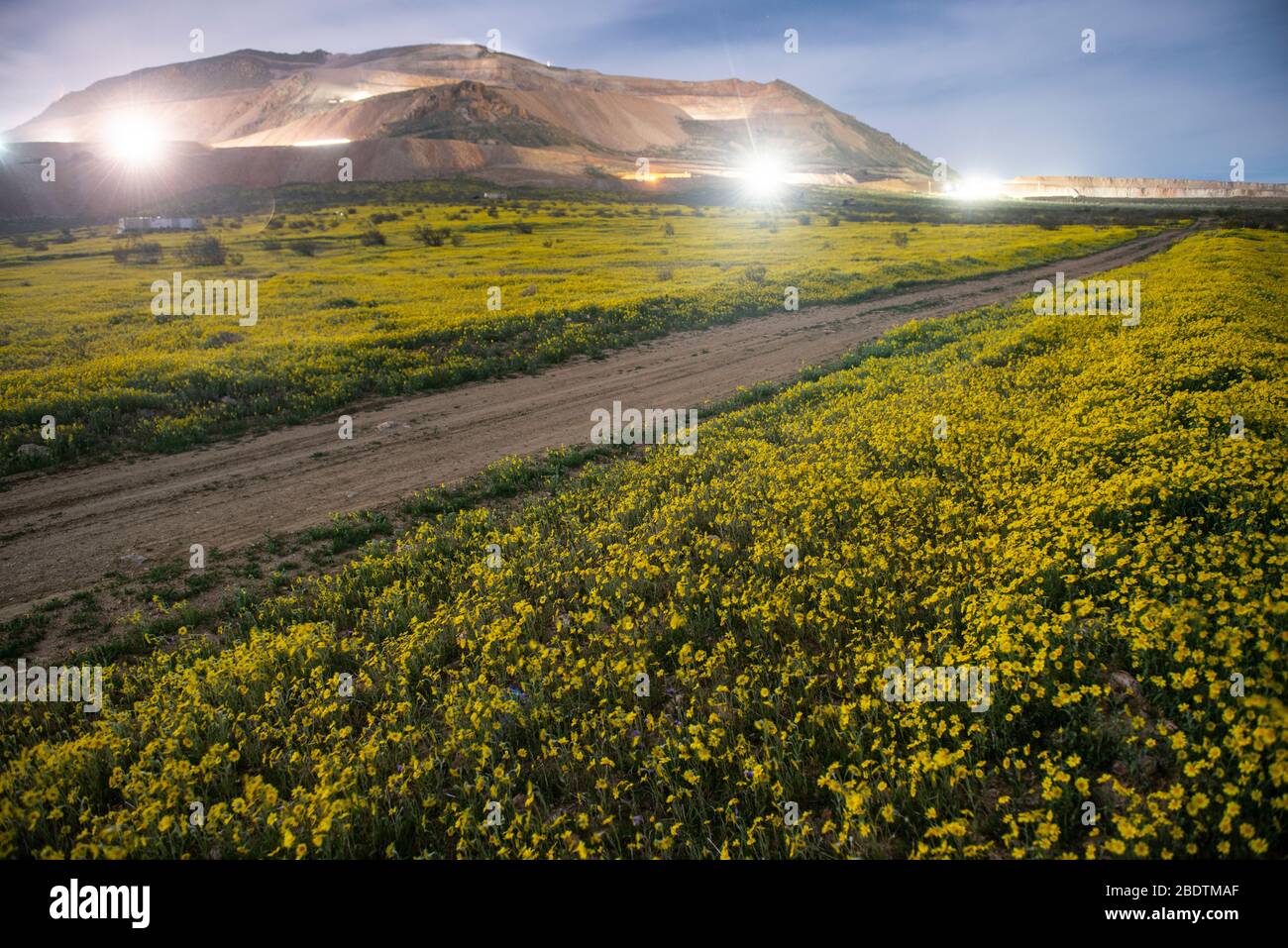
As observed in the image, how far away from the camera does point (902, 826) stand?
459 cm

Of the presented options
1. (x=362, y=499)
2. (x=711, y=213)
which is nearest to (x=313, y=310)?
(x=362, y=499)

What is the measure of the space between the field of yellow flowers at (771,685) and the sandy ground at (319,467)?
339 cm

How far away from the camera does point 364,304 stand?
3238 centimetres

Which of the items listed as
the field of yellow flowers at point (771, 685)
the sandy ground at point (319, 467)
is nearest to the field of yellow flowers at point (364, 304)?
the sandy ground at point (319, 467)

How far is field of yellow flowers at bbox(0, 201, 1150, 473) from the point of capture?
17.5 meters

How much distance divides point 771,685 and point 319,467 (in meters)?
11.5

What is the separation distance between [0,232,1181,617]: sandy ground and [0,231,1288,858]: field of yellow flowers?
3394mm

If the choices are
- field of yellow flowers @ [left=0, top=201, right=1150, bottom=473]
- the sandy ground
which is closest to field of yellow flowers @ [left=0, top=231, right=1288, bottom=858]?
the sandy ground

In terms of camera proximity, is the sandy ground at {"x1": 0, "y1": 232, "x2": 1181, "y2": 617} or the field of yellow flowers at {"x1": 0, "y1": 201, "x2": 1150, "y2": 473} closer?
the sandy ground at {"x1": 0, "y1": 232, "x2": 1181, "y2": 617}

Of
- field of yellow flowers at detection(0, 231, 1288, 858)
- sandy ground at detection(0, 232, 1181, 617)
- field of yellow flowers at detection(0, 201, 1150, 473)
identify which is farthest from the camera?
field of yellow flowers at detection(0, 201, 1150, 473)

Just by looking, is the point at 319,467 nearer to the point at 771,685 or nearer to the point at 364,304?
the point at 771,685

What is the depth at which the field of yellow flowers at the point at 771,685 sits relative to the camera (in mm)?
4527

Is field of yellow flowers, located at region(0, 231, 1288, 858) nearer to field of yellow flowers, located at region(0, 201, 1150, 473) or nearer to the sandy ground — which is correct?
the sandy ground

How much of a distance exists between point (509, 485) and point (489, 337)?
13449 millimetres
